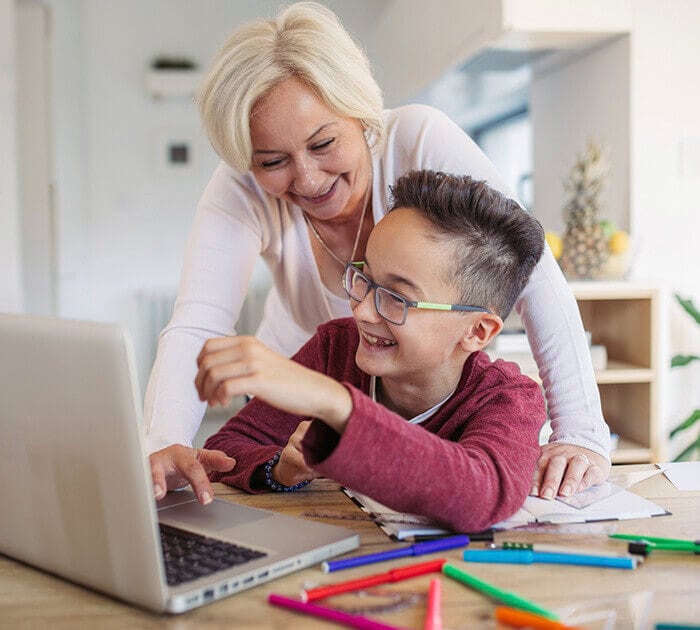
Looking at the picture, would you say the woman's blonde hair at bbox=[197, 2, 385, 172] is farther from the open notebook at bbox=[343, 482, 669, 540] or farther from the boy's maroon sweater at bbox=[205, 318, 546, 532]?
the open notebook at bbox=[343, 482, 669, 540]

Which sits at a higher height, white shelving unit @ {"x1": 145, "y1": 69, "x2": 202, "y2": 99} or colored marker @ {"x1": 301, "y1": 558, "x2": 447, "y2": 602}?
white shelving unit @ {"x1": 145, "y1": 69, "x2": 202, "y2": 99}

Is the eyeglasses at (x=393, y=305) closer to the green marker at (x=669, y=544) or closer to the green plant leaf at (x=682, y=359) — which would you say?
the green marker at (x=669, y=544)

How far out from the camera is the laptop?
665 mm

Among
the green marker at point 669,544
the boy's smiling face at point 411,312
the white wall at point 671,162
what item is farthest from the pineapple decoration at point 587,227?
the green marker at point 669,544

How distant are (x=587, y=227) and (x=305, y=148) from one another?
166 cm

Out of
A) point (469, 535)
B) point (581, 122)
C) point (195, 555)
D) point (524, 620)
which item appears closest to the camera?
point (524, 620)

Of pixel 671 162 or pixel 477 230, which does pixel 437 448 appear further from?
pixel 671 162

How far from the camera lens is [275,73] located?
131cm

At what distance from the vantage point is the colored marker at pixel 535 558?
79cm

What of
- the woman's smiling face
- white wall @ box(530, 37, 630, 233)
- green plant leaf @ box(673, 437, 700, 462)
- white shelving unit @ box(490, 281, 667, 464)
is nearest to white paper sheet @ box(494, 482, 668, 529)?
the woman's smiling face

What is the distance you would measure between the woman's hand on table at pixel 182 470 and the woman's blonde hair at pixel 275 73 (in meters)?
0.51

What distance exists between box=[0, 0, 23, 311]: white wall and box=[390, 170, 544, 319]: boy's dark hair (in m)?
2.75

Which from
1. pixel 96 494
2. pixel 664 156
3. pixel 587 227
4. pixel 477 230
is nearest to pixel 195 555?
pixel 96 494

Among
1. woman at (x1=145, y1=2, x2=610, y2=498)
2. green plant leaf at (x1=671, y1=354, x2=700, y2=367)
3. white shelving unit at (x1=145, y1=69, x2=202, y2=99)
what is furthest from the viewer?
white shelving unit at (x1=145, y1=69, x2=202, y2=99)
